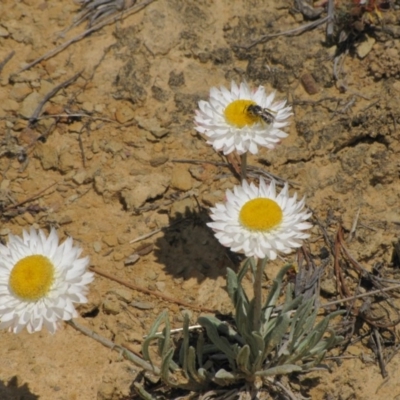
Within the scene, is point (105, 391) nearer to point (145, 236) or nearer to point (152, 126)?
point (145, 236)

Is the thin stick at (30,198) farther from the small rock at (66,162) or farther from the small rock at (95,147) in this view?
the small rock at (95,147)

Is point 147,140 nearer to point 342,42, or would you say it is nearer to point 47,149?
point 47,149

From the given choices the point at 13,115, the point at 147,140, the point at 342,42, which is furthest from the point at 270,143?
the point at 13,115

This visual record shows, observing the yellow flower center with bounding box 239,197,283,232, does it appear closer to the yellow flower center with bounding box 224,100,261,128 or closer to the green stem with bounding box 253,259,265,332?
the green stem with bounding box 253,259,265,332

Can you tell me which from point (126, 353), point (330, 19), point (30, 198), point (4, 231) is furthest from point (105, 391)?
point (330, 19)

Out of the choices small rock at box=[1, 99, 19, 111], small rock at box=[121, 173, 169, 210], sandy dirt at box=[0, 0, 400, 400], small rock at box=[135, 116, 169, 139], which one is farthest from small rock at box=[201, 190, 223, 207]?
small rock at box=[1, 99, 19, 111]

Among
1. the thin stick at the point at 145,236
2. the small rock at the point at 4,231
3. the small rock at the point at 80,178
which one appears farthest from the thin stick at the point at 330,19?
the small rock at the point at 4,231
